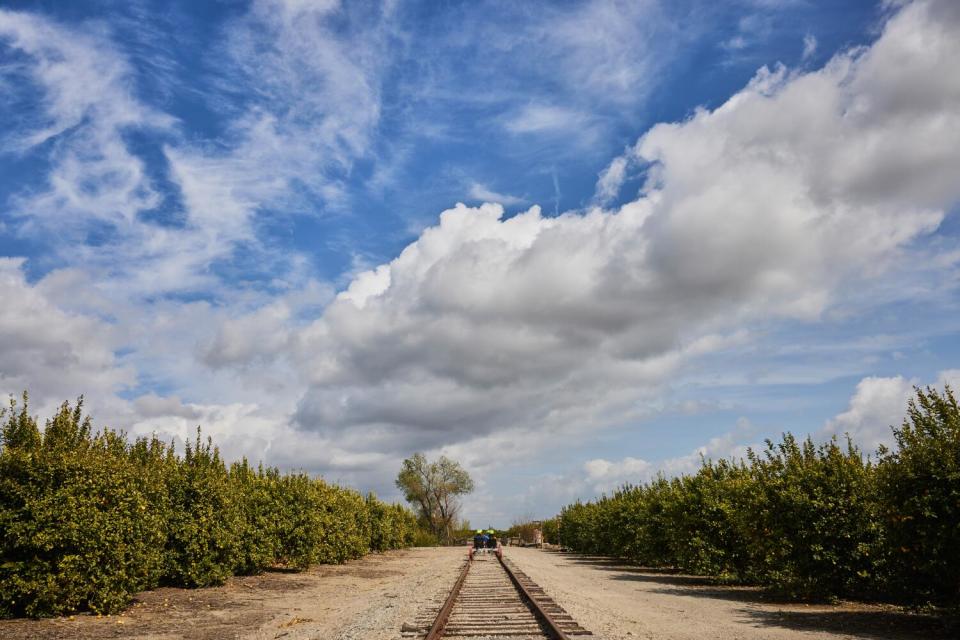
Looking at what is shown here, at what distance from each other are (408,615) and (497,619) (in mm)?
2037

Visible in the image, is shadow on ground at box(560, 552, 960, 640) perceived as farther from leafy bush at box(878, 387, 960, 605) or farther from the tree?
the tree

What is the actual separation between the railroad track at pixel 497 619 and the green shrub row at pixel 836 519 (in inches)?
232

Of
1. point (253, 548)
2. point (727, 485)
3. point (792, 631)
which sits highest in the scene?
point (727, 485)

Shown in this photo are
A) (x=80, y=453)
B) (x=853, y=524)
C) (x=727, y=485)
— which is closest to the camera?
(x=80, y=453)

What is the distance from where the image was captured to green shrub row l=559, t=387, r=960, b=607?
36.3 ft

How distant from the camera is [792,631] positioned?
11.9 metres

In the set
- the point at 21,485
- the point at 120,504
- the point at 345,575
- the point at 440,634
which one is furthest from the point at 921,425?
the point at 345,575

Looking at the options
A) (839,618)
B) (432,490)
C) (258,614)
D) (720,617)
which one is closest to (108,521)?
(258,614)

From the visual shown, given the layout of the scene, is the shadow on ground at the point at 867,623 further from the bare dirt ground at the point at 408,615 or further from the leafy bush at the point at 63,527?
the leafy bush at the point at 63,527

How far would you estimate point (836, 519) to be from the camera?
15117 mm

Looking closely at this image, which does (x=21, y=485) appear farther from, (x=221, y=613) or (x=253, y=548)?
(x=253, y=548)

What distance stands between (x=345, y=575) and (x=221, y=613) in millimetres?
13250

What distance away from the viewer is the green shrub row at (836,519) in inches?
436

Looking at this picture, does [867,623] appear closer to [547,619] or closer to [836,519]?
[836,519]
